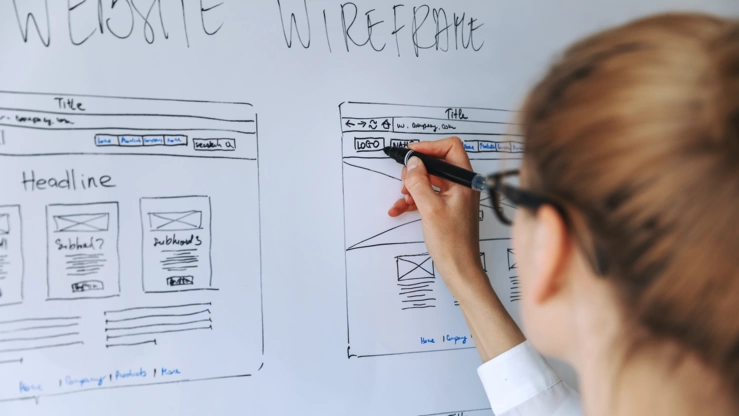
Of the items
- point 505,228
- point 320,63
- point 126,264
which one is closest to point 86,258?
point 126,264

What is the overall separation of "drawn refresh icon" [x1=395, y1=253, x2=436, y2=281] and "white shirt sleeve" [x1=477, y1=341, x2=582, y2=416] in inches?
7.0

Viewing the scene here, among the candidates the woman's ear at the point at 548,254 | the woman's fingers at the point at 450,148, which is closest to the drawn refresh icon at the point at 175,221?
the woman's fingers at the point at 450,148

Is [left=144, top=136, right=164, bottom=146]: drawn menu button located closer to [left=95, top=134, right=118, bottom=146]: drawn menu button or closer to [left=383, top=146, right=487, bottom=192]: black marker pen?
[left=95, top=134, right=118, bottom=146]: drawn menu button

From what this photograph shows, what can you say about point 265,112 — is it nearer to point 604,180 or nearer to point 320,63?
point 320,63

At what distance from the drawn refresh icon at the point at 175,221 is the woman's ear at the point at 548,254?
18.6 inches

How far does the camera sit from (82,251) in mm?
656

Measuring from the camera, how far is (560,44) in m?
0.94

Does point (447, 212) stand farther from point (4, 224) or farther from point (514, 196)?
point (4, 224)

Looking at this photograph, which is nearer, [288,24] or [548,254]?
[548,254]

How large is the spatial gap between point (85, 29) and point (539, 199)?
63 cm

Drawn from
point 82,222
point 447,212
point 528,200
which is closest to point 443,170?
point 447,212

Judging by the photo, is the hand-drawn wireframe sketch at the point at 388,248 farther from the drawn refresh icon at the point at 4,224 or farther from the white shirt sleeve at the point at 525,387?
the drawn refresh icon at the point at 4,224

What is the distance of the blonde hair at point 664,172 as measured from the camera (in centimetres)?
36

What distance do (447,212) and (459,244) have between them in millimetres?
56
